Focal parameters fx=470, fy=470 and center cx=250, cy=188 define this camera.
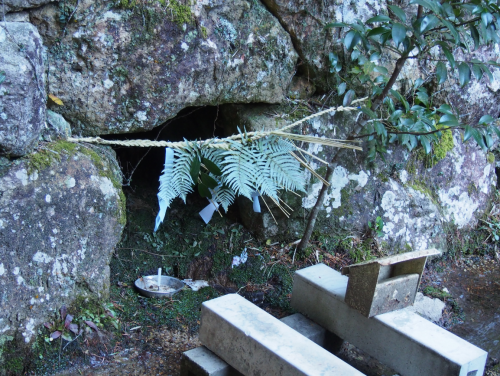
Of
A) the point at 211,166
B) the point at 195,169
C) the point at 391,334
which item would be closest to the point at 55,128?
the point at 195,169

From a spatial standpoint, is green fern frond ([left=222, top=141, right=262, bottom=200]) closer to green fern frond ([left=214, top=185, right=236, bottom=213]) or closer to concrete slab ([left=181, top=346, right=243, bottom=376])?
green fern frond ([left=214, top=185, right=236, bottom=213])

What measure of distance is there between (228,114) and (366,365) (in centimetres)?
202

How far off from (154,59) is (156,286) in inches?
59.5

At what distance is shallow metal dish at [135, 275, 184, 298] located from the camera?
10.1 ft

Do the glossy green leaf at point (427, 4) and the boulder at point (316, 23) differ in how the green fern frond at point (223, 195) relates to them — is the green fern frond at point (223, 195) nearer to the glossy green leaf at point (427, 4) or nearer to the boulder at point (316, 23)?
the boulder at point (316, 23)

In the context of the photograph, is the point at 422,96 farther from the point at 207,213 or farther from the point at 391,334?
the point at 391,334

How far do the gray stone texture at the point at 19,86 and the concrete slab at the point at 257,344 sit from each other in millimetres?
1286

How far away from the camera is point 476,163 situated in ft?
15.0

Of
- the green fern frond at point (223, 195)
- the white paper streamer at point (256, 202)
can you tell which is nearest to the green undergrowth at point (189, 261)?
the white paper streamer at point (256, 202)

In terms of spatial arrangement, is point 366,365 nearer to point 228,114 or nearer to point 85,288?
point 85,288

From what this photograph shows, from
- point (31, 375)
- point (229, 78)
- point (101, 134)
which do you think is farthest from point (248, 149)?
point (31, 375)

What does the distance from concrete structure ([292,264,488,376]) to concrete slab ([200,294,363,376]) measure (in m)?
0.47

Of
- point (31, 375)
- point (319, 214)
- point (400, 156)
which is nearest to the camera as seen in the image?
point (31, 375)

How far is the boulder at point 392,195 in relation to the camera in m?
3.72
